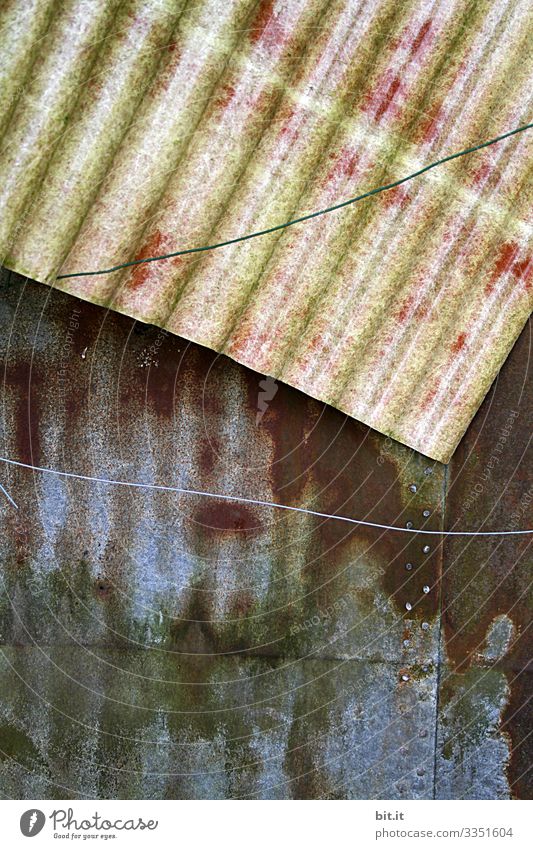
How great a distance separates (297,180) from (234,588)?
6275 millimetres

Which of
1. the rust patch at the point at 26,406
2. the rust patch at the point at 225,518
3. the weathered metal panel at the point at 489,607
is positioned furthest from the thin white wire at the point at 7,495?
the weathered metal panel at the point at 489,607

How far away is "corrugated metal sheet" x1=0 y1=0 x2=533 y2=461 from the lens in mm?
8141

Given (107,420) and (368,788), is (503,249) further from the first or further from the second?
(368,788)

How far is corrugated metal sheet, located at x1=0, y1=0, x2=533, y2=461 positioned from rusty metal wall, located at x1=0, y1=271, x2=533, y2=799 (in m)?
0.88

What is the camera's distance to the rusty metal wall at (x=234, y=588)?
371 inches

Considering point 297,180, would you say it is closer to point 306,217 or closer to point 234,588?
point 306,217

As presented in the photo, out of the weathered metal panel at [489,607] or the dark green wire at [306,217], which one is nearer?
the dark green wire at [306,217]

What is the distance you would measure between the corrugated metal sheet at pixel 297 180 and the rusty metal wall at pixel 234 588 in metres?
0.88

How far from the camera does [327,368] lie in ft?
30.0

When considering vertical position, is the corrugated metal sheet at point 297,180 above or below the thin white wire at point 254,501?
above

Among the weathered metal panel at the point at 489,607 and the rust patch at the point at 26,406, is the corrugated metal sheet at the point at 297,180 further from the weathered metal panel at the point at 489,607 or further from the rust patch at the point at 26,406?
the rust patch at the point at 26,406

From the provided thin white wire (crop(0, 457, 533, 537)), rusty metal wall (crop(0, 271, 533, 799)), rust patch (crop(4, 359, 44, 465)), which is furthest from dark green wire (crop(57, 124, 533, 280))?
thin white wire (crop(0, 457, 533, 537))

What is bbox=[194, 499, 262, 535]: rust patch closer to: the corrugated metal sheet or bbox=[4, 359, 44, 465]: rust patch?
the corrugated metal sheet

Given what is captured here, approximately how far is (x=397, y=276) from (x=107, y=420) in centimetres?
501
